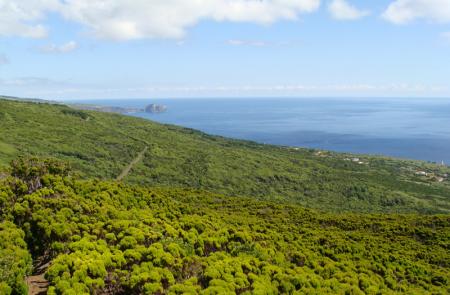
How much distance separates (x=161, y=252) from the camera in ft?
74.5

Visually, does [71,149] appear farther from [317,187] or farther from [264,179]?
[317,187]

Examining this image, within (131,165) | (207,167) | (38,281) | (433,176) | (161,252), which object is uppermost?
(161,252)

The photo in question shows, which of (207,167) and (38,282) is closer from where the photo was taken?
(38,282)

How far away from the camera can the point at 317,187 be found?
462ft

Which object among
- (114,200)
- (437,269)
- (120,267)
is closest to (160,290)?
(120,267)

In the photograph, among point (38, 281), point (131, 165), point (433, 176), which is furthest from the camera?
point (433, 176)

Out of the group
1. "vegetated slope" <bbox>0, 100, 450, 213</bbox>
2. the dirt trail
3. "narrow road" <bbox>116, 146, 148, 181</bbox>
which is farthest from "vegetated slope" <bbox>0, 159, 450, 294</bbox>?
"narrow road" <bbox>116, 146, 148, 181</bbox>

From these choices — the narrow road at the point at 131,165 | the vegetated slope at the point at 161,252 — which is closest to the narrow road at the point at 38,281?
the vegetated slope at the point at 161,252

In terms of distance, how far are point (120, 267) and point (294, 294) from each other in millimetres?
9933

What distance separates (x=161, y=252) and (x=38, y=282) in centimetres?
739

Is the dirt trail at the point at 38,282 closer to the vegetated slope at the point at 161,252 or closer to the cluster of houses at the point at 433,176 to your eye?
the vegetated slope at the point at 161,252

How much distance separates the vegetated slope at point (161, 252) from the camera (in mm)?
20344

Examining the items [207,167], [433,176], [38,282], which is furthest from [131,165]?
[433,176]

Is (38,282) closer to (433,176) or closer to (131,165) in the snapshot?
(131,165)
